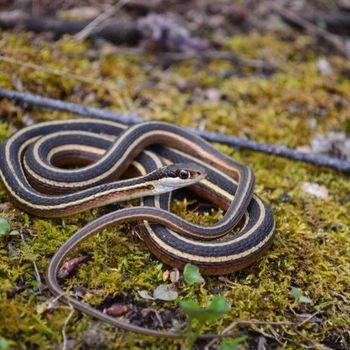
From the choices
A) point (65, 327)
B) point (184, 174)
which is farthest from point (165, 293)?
point (184, 174)

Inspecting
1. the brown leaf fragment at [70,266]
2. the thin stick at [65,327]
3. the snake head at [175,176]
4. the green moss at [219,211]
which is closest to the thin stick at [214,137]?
the green moss at [219,211]

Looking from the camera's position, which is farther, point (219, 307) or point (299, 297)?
point (299, 297)

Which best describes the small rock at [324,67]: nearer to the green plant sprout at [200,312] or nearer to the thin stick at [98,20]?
the thin stick at [98,20]

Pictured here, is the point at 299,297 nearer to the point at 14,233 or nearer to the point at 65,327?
the point at 65,327

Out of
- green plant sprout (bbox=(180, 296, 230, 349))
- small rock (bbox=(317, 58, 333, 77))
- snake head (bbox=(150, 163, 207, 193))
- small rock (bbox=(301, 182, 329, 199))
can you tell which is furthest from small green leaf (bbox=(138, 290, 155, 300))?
small rock (bbox=(317, 58, 333, 77))

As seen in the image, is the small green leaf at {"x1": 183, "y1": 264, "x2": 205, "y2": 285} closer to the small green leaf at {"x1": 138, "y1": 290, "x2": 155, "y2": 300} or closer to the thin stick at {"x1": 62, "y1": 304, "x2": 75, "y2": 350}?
the small green leaf at {"x1": 138, "y1": 290, "x2": 155, "y2": 300}
